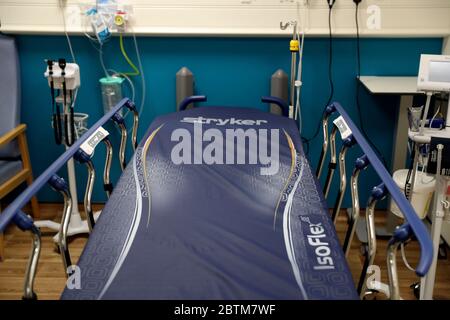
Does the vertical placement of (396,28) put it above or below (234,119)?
above

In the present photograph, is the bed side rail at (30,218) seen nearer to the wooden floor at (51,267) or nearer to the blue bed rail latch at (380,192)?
the wooden floor at (51,267)

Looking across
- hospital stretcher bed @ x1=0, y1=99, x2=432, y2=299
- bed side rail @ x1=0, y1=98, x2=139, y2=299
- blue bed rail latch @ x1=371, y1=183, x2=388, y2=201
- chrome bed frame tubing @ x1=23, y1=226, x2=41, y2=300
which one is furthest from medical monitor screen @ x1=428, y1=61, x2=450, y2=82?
chrome bed frame tubing @ x1=23, y1=226, x2=41, y2=300

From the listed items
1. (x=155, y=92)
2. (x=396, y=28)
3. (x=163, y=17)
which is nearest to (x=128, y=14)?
(x=163, y=17)

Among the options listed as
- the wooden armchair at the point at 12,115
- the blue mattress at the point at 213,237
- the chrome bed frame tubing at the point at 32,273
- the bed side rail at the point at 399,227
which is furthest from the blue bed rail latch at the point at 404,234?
the wooden armchair at the point at 12,115

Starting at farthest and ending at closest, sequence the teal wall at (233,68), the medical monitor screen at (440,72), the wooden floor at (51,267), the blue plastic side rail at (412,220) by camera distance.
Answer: the teal wall at (233,68)
the wooden floor at (51,267)
the medical monitor screen at (440,72)
the blue plastic side rail at (412,220)

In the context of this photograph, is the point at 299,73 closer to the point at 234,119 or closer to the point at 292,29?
the point at 292,29

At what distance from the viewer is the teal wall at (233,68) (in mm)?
3504

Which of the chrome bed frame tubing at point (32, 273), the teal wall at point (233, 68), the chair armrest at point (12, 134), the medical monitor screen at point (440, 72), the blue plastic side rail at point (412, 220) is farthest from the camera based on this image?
the teal wall at point (233, 68)

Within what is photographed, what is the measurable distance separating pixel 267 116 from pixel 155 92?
3.06ft

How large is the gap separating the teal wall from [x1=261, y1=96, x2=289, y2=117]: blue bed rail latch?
32cm

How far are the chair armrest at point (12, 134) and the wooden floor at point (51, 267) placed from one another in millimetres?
668
